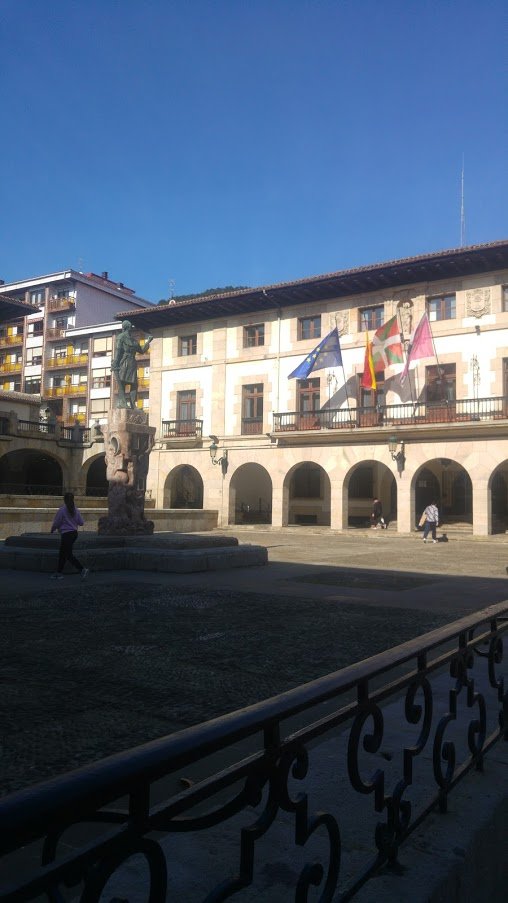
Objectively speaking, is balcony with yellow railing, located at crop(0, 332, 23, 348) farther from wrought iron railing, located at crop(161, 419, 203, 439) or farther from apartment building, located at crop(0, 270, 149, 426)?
wrought iron railing, located at crop(161, 419, 203, 439)

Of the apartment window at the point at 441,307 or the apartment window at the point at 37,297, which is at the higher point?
the apartment window at the point at 37,297

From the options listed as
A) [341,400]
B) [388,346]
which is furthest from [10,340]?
[388,346]

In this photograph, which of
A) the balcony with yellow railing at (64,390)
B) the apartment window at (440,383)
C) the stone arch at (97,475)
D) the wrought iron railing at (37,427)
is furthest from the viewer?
the balcony with yellow railing at (64,390)

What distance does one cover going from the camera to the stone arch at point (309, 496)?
3241 cm

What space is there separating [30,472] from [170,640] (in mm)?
39027

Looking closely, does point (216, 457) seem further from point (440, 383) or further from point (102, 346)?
point (102, 346)

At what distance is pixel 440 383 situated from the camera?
1063 inches

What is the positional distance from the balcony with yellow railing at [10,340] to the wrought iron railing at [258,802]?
5499 centimetres

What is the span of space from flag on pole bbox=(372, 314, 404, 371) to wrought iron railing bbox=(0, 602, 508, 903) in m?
23.8

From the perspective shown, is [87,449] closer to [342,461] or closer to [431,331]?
[342,461]

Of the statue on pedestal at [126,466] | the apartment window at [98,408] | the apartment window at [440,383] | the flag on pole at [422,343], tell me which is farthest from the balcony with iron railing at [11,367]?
the statue on pedestal at [126,466]

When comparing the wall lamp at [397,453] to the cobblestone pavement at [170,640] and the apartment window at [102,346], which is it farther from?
the apartment window at [102,346]

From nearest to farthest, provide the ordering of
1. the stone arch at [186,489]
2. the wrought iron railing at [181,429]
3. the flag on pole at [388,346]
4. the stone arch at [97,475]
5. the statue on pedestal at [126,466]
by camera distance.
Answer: the statue on pedestal at [126,466]
the flag on pole at [388,346]
the wrought iron railing at [181,429]
the stone arch at [186,489]
the stone arch at [97,475]

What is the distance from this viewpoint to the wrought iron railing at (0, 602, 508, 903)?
116cm
